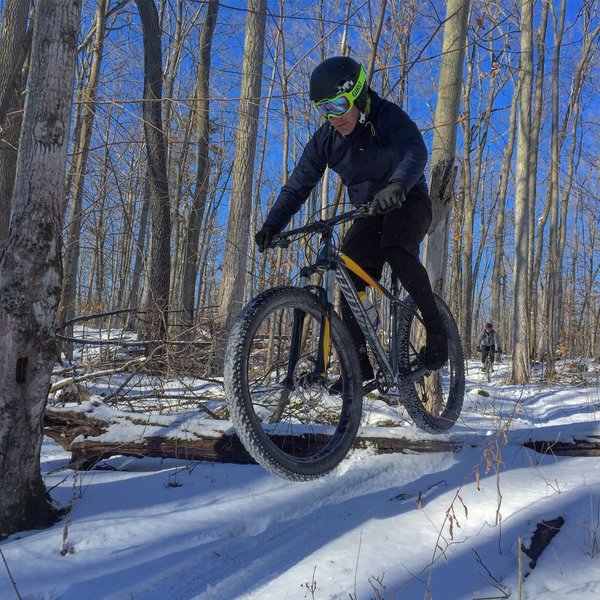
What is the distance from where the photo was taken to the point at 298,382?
2.83 meters

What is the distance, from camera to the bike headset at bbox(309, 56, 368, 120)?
275 cm

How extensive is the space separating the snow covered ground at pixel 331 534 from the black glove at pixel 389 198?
4.19 feet

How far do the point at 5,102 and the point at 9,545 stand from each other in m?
6.90

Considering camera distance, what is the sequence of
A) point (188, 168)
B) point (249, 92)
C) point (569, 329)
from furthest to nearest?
point (188, 168) < point (569, 329) < point (249, 92)

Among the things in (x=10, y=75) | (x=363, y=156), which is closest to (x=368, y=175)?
(x=363, y=156)

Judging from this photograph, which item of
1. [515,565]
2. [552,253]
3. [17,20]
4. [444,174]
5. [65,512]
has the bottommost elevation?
[65,512]

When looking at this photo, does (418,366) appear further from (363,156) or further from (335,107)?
(335,107)

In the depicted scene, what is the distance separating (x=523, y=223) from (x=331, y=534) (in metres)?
12.2

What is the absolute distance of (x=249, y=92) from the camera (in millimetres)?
8195

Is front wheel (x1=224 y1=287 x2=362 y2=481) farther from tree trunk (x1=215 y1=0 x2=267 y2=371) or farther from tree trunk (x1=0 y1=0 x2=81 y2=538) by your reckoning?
tree trunk (x1=215 y1=0 x2=267 y2=371)

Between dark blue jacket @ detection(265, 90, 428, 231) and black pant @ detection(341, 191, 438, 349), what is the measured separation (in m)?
0.15

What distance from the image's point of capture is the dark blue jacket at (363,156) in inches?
119

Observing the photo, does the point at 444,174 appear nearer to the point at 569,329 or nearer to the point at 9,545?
the point at 9,545

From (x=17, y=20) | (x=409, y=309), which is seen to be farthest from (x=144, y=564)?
(x=17, y=20)
